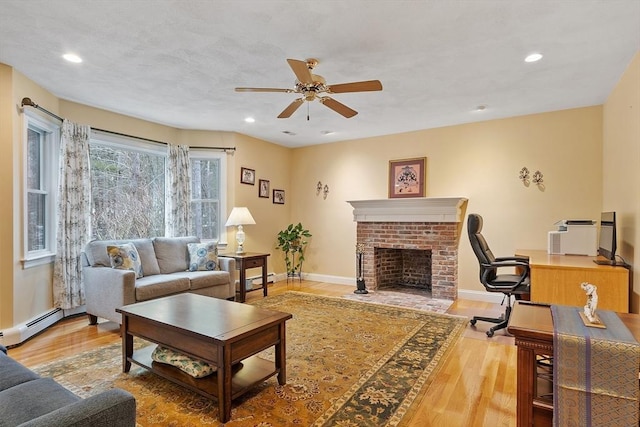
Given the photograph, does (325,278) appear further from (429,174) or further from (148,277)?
(148,277)

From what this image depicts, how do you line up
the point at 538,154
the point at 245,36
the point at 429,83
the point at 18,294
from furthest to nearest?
the point at 538,154 → the point at 429,83 → the point at 18,294 → the point at 245,36

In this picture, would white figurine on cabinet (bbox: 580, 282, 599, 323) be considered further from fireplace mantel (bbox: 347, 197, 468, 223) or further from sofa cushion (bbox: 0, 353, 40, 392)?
fireplace mantel (bbox: 347, 197, 468, 223)

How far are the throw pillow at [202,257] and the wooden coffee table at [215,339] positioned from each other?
1700 millimetres

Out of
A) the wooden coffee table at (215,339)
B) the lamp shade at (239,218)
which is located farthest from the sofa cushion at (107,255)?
the wooden coffee table at (215,339)

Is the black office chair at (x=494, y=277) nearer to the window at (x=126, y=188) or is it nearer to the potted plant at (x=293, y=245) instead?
the potted plant at (x=293, y=245)

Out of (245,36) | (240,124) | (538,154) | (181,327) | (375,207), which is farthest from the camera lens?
(375,207)

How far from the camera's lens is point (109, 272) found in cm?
344

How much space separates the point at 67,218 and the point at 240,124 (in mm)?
2469

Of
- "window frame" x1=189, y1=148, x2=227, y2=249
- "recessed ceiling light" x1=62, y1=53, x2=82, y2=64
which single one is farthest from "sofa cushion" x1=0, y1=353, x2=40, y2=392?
"window frame" x1=189, y1=148, x2=227, y2=249

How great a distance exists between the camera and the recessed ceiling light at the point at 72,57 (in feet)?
9.34

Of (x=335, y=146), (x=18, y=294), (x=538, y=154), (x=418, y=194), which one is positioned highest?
(x=335, y=146)

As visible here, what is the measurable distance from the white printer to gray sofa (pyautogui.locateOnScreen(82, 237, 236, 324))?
389 cm

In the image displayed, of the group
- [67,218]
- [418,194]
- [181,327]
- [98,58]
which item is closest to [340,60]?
[98,58]

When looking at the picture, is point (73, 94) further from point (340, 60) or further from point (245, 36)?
point (340, 60)
